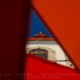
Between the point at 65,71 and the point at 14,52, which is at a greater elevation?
the point at 14,52

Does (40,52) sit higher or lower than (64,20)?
higher

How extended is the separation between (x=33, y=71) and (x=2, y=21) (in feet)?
1.63

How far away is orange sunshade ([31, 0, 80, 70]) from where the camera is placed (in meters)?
0.88

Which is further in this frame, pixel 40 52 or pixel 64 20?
pixel 40 52

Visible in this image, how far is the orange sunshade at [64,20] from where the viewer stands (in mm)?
→ 885

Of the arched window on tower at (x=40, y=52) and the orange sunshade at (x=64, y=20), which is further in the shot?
the arched window on tower at (x=40, y=52)

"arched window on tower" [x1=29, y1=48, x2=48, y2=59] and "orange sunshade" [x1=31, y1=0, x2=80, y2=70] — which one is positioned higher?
"arched window on tower" [x1=29, y1=48, x2=48, y2=59]

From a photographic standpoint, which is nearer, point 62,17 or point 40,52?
point 62,17

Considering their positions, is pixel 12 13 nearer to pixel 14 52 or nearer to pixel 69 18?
pixel 14 52

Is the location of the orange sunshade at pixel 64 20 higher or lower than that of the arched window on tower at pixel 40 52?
lower

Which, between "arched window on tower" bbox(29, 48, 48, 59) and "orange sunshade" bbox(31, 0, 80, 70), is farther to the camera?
"arched window on tower" bbox(29, 48, 48, 59)

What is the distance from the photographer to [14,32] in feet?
2.27

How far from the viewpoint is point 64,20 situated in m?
0.89

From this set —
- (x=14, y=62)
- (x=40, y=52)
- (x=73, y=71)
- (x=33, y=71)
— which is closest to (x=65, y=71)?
(x=73, y=71)
